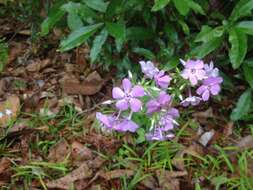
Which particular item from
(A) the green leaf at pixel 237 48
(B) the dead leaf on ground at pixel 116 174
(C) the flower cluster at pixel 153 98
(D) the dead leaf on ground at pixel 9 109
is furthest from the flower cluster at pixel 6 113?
(A) the green leaf at pixel 237 48

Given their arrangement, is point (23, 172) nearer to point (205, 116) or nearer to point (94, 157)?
point (94, 157)

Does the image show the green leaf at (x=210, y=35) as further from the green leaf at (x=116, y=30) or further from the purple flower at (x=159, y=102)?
the purple flower at (x=159, y=102)

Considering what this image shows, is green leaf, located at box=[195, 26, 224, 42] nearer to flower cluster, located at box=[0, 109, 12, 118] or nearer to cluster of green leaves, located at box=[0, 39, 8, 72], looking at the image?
flower cluster, located at box=[0, 109, 12, 118]

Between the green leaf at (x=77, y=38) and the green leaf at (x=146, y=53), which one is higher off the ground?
the green leaf at (x=77, y=38)

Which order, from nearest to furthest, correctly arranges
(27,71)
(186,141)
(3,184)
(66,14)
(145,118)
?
(145,118), (3,184), (186,141), (66,14), (27,71)

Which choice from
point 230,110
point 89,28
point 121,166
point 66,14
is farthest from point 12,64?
point 230,110

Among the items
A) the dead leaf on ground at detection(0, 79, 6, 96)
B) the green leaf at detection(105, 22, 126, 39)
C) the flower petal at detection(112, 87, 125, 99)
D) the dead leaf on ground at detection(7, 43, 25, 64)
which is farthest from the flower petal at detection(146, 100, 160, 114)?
the dead leaf on ground at detection(7, 43, 25, 64)
